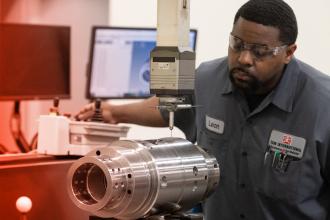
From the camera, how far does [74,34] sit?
303 cm

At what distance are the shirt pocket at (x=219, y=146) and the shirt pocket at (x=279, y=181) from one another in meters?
0.17

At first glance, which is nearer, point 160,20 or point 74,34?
point 160,20

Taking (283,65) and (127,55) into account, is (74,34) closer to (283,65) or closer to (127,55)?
(127,55)

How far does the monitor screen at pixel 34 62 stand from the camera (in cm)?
215

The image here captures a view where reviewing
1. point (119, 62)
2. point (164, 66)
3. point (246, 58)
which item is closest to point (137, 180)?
point (164, 66)

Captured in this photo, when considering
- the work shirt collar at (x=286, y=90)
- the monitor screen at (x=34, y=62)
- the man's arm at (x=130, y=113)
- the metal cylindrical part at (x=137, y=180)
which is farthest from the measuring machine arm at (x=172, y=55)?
the monitor screen at (x=34, y=62)

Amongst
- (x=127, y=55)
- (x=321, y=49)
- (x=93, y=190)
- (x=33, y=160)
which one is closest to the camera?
(x=93, y=190)

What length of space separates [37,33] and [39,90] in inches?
12.9

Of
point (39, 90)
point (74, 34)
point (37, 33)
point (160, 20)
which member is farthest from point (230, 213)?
point (74, 34)

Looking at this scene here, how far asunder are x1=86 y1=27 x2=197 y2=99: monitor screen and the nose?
1225 millimetres

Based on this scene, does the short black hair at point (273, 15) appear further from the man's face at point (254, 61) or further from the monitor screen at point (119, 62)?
the monitor screen at point (119, 62)

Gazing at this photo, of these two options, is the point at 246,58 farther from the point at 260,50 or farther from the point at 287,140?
the point at 287,140

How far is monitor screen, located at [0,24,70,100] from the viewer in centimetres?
Result: 215

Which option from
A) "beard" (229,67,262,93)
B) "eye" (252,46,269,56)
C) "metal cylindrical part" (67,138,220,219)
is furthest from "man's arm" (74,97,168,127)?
"metal cylindrical part" (67,138,220,219)
